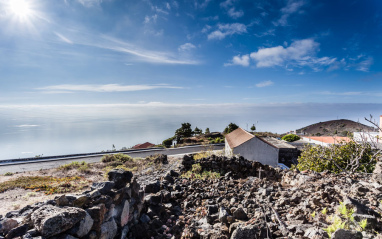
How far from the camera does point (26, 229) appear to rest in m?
2.86

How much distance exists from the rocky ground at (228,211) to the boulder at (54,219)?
0.02 meters

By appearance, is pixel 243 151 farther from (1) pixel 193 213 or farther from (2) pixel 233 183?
(1) pixel 193 213

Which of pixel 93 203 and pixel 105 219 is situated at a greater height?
pixel 93 203

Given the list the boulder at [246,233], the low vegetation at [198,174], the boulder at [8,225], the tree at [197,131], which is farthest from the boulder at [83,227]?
the tree at [197,131]

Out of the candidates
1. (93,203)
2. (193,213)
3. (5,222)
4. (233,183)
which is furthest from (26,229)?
(233,183)

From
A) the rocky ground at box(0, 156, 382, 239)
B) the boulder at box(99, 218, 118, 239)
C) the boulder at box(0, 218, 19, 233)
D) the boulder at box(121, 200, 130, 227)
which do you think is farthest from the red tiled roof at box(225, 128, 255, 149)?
the boulder at box(0, 218, 19, 233)

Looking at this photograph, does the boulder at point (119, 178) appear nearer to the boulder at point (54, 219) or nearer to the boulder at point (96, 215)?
the boulder at point (96, 215)

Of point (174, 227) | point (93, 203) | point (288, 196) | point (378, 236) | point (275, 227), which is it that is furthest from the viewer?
point (288, 196)

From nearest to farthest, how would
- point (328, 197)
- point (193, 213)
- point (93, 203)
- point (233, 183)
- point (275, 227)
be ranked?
1. point (275, 227)
2. point (93, 203)
3. point (328, 197)
4. point (193, 213)
5. point (233, 183)

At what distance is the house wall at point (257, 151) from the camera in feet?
52.3

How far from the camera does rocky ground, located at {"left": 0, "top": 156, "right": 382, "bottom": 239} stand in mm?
3026

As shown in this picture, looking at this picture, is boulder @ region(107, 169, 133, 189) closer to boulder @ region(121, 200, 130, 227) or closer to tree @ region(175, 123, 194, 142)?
boulder @ region(121, 200, 130, 227)

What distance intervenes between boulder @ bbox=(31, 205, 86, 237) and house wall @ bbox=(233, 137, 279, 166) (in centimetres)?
1392

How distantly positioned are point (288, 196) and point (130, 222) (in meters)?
3.90
